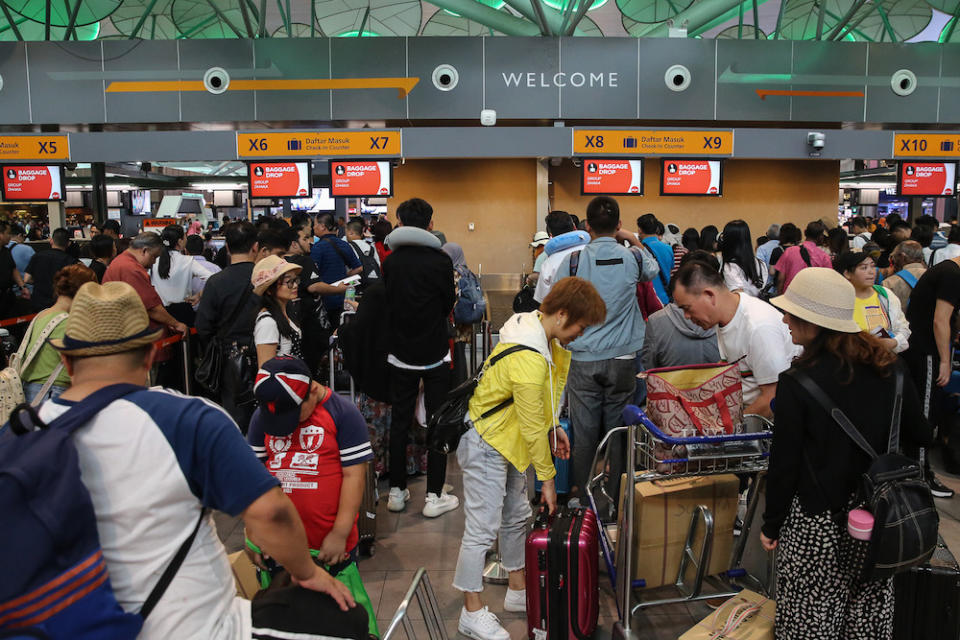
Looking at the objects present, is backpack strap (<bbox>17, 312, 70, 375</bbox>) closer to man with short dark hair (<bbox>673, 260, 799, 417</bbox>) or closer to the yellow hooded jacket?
the yellow hooded jacket

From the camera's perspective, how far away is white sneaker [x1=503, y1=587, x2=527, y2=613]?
358 centimetres

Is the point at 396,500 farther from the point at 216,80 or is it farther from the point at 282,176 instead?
the point at 216,80

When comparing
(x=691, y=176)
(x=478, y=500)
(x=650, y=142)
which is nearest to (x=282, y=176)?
(x=650, y=142)

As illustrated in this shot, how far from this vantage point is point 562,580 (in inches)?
122

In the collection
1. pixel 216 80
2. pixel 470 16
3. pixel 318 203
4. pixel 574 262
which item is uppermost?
pixel 470 16

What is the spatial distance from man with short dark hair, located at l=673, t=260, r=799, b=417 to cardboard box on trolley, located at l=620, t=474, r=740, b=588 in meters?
0.47

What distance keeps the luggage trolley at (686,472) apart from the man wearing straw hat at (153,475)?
1876mm

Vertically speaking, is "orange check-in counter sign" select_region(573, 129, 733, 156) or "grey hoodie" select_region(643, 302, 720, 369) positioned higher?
"orange check-in counter sign" select_region(573, 129, 733, 156)

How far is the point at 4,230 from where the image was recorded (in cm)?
853

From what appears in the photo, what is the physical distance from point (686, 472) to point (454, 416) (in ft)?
3.54

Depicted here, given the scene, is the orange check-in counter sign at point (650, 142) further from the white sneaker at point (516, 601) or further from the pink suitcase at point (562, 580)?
the pink suitcase at point (562, 580)

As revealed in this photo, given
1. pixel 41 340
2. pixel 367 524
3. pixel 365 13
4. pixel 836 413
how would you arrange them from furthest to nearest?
1. pixel 365 13
2. pixel 367 524
3. pixel 41 340
4. pixel 836 413

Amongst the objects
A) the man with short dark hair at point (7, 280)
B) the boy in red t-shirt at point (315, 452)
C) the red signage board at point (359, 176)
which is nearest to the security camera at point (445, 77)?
the red signage board at point (359, 176)

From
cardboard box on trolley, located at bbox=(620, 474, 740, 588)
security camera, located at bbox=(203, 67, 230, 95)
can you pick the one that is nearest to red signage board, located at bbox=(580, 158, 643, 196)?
security camera, located at bbox=(203, 67, 230, 95)
